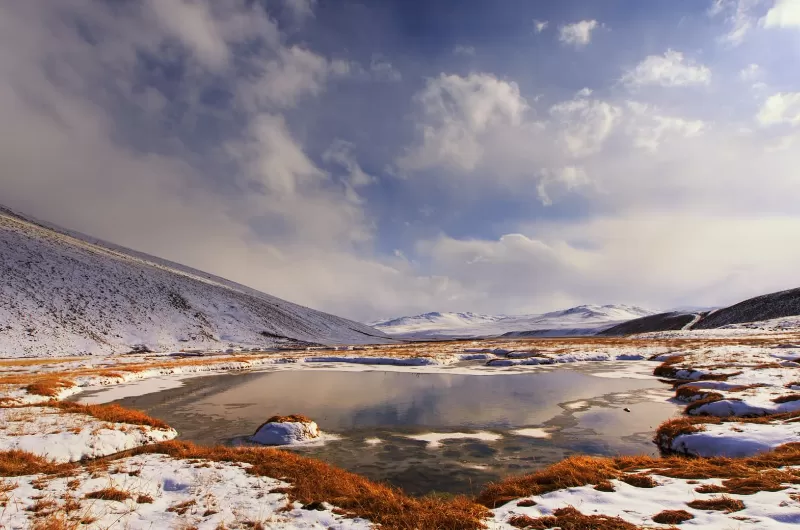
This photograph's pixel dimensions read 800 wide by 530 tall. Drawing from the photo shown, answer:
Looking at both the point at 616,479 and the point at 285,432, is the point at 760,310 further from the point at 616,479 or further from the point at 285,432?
the point at 285,432

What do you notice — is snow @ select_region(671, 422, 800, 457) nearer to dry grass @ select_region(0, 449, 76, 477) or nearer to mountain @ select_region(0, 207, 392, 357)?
dry grass @ select_region(0, 449, 76, 477)

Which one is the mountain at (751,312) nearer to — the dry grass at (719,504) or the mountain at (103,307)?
the dry grass at (719,504)

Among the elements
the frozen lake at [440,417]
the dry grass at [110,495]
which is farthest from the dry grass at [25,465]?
the frozen lake at [440,417]

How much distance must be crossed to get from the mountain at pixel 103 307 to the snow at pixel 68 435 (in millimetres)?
68092

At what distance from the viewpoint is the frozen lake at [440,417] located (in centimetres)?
1448

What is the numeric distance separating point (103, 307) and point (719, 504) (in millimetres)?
117645

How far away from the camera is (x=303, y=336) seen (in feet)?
482

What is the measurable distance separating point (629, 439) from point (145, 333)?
10491cm

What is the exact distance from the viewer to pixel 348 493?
10336 millimetres

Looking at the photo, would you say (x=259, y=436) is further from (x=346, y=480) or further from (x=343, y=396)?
(x=343, y=396)

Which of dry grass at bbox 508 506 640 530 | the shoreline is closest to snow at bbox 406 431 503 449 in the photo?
the shoreline


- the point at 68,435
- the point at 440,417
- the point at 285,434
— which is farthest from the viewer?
the point at 440,417

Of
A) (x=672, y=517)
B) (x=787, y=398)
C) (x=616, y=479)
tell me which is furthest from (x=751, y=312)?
(x=672, y=517)

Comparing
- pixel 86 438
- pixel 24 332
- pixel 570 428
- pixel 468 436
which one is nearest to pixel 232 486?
pixel 86 438
